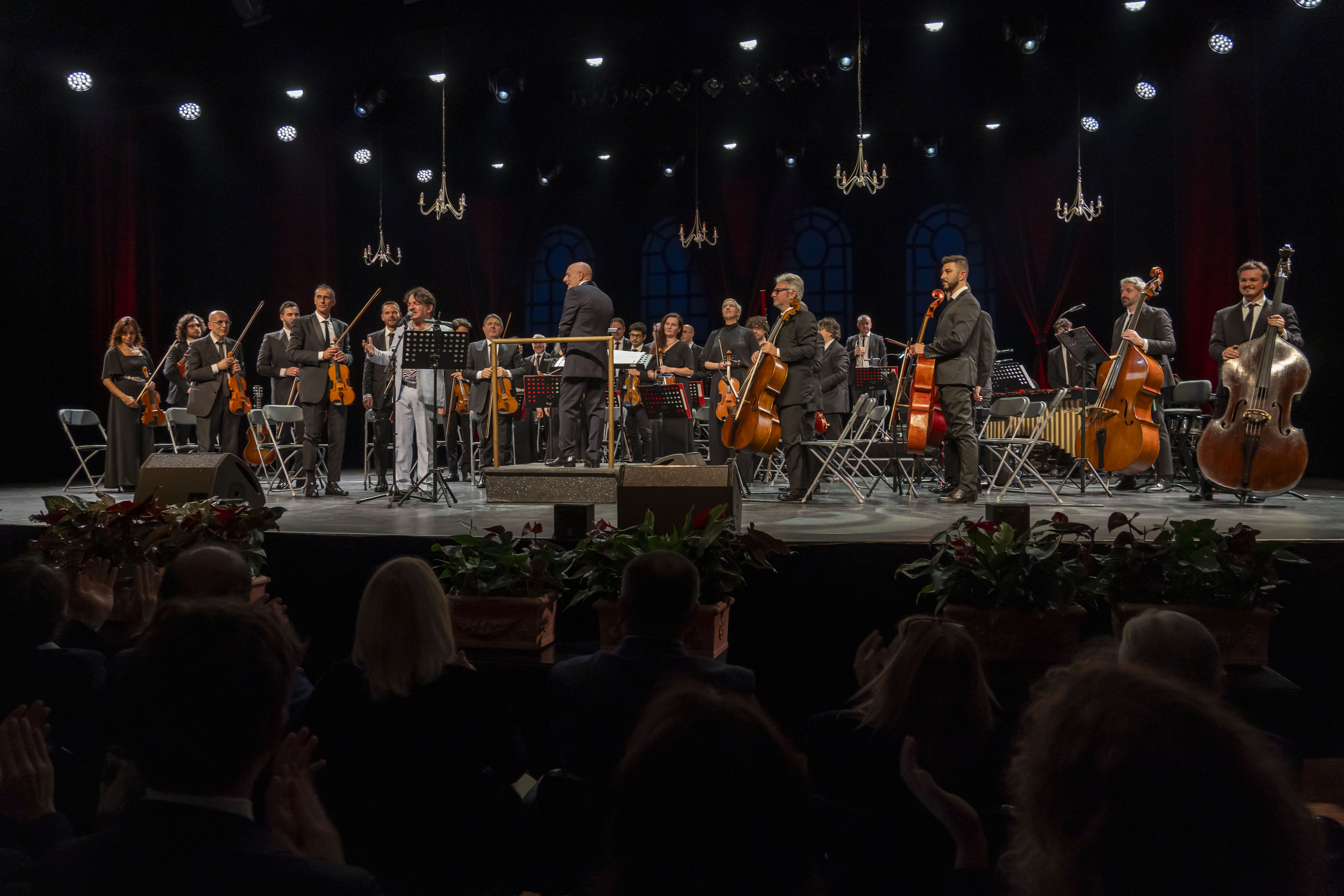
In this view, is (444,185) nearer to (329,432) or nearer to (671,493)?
(329,432)

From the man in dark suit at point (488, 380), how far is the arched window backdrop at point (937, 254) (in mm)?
5629

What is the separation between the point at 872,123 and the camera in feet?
36.0

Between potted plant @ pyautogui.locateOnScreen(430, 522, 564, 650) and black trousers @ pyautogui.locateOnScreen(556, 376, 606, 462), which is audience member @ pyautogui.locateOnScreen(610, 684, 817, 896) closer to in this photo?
potted plant @ pyautogui.locateOnScreen(430, 522, 564, 650)

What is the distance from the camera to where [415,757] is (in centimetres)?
196

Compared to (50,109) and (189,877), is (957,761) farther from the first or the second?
(50,109)

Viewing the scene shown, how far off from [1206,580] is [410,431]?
223 inches

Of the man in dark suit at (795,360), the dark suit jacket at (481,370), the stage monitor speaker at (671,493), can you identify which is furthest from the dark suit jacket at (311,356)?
the stage monitor speaker at (671,493)

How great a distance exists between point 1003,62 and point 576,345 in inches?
237

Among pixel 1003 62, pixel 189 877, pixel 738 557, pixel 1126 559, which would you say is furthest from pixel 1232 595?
pixel 1003 62

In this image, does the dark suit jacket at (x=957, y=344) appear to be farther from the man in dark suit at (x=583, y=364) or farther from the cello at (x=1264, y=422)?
the man in dark suit at (x=583, y=364)

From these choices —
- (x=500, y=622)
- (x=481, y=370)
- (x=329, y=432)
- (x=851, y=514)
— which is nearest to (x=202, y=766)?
(x=500, y=622)

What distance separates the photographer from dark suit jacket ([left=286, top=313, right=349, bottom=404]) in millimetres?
7301

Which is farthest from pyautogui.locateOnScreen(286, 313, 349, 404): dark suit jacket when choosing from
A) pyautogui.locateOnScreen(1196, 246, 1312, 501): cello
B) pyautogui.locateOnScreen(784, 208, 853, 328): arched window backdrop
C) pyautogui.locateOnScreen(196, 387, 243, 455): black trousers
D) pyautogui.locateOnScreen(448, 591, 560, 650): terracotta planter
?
pyautogui.locateOnScreen(784, 208, 853, 328): arched window backdrop

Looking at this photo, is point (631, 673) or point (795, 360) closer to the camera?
point (631, 673)
